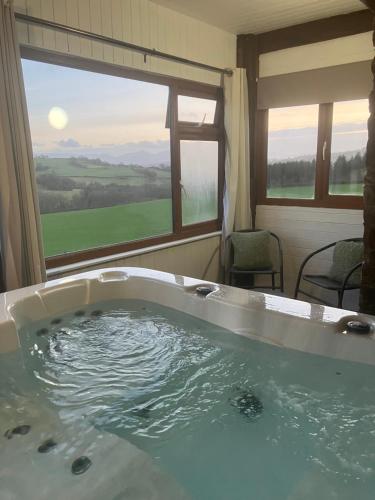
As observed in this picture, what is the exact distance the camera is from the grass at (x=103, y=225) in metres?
2.74

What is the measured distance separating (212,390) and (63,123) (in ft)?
6.48

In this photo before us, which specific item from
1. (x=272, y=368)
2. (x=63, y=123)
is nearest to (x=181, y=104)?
(x=63, y=123)

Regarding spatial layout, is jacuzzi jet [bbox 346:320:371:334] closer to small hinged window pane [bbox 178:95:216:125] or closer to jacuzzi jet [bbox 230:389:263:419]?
jacuzzi jet [bbox 230:389:263:419]

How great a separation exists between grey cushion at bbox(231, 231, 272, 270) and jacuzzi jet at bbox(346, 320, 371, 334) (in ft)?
6.01

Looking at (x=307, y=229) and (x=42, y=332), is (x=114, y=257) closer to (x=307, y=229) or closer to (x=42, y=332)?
(x=42, y=332)

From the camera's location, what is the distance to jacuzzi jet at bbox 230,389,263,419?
1522 mm

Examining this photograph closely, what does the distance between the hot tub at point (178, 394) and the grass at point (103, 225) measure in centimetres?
51

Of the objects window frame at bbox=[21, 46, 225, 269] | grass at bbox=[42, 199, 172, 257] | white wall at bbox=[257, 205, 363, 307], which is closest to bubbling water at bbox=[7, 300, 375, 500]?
grass at bbox=[42, 199, 172, 257]

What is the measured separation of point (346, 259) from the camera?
10.5 feet

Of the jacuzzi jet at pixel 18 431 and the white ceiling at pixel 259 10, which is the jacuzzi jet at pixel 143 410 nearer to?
the jacuzzi jet at pixel 18 431

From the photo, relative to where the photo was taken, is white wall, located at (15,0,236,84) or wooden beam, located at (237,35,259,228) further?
wooden beam, located at (237,35,259,228)

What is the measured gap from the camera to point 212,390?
1646 mm

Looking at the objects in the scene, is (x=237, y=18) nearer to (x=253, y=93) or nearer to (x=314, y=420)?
(x=253, y=93)

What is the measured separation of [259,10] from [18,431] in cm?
313
